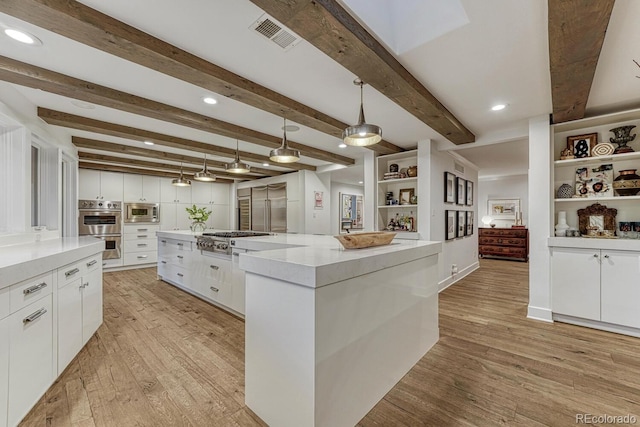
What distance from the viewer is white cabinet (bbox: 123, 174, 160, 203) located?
20.3 feet

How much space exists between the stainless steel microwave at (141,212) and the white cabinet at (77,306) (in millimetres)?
3999

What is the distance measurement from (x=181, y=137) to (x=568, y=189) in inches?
201

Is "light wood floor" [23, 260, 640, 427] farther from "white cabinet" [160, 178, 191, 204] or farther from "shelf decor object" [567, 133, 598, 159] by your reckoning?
"white cabinet" [160, 178, 191, 204]

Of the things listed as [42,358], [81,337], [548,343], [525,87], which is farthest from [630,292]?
[81,337]

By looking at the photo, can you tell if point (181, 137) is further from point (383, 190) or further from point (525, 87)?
point (525, 87)

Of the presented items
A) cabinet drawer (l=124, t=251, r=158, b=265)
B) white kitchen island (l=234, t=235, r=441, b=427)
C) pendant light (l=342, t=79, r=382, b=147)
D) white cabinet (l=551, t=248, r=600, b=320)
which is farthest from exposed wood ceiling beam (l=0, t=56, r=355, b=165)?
cabinet drawer (l=124, t=251, r=158, b=265)

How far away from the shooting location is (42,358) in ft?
5.65

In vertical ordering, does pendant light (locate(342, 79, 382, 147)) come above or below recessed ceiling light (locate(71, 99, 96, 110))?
below

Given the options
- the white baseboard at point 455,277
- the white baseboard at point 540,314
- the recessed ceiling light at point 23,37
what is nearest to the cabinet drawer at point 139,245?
the recessed ceiling light at point 23,37


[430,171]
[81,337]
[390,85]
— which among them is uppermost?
[390,85]

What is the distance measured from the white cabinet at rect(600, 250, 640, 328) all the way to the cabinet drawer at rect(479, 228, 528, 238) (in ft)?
14.6

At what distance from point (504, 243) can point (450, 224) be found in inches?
137

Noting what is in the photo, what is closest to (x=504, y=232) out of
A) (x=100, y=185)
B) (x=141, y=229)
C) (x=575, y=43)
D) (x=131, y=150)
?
(x=575, y=43)

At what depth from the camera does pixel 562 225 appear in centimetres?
319
